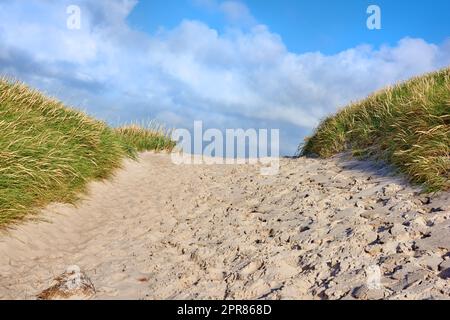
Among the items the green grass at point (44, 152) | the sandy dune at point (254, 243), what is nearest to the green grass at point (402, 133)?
the sandy dune at point (254, 243)

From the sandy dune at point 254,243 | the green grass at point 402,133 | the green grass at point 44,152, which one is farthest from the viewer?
the green grass at point 402,133

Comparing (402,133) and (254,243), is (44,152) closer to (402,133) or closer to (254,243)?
(254,243)

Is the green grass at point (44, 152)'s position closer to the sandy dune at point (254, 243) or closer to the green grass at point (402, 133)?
the sandy dune at point (254, 243)

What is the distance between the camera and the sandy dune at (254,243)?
4.61m

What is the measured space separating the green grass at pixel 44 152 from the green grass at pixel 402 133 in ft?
15.8

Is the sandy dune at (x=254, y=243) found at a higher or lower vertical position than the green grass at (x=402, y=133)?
lower

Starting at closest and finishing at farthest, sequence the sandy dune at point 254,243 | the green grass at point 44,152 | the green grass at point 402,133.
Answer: the sandy dune at point 254,243, the green grass at point 44,152, the green grass at point 402,133

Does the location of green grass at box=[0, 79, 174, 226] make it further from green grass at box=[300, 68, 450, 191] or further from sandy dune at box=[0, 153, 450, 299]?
green grass at box=[300, 68, 450, 191]

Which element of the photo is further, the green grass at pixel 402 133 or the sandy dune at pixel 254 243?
the green grass at pixel 402 133

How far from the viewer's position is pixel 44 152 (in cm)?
754

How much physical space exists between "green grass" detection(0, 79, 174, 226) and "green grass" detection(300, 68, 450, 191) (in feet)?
15.8

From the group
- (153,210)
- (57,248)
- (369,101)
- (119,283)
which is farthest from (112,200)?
(369,101)

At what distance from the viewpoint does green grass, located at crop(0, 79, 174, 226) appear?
6.41 metres
